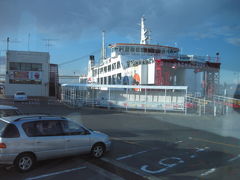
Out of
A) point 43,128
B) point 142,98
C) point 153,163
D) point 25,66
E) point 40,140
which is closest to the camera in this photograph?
point 40,140

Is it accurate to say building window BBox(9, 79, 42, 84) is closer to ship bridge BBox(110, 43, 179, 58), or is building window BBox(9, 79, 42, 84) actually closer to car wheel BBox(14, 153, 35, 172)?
ship bridge BBox(110, 43, 179, 58)

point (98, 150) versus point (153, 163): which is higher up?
point (98, 150)

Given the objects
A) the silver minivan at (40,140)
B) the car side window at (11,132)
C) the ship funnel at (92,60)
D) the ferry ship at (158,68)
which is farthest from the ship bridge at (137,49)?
the car side window at (11,132)

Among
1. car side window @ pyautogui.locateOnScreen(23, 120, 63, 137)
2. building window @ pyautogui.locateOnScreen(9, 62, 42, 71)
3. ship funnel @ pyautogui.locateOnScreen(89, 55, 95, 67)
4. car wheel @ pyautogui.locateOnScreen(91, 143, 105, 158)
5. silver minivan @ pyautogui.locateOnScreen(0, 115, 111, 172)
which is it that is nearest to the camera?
silver minivan @ pyautogui.locateOnScreen(0, 115, 111, 172)

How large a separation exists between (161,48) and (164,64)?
886 cm

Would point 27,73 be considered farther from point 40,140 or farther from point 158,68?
point 40,140

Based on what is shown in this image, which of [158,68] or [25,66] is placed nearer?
[158,68]

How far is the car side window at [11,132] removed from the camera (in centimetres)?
574

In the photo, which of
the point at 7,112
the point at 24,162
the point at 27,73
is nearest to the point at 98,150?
the point at 24,162

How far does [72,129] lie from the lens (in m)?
6.96

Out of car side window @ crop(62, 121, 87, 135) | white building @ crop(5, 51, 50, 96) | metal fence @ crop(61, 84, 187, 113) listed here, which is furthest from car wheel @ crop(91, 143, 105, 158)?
white building @ crop(5, 51, 50, 96)

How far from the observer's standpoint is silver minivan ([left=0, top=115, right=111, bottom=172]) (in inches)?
225

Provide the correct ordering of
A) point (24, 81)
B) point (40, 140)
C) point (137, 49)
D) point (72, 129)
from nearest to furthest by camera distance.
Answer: point (40, 140)
point (72, 129)
point (137, 49)
point (24, 81)

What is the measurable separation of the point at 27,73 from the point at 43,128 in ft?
134
